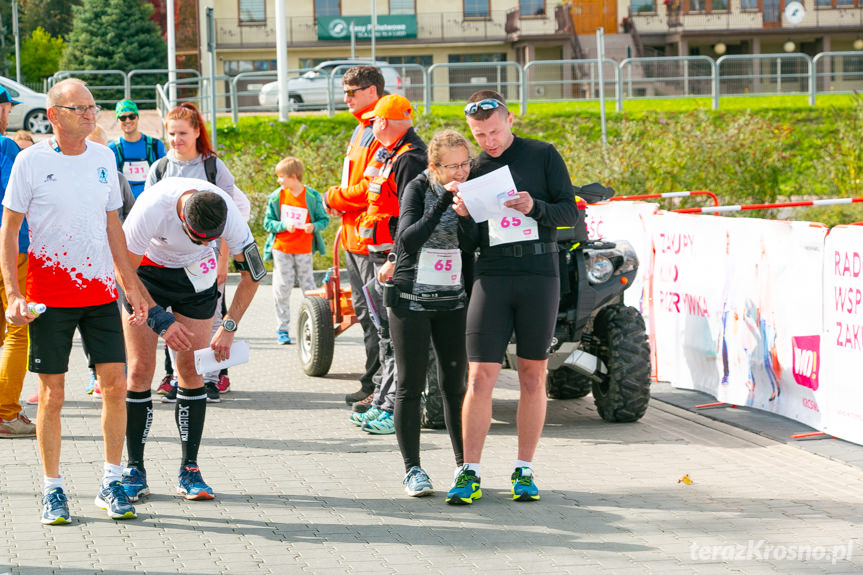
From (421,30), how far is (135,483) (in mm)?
53483

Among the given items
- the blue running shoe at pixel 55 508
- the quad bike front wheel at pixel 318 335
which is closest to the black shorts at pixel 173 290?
the blue running shoe at pixel 55 508

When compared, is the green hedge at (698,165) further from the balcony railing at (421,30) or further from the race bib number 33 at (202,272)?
the balcony railing at (421,30)

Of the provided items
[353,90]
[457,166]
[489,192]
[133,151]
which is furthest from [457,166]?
[133,151]

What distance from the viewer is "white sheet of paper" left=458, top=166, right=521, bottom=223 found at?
5.86m

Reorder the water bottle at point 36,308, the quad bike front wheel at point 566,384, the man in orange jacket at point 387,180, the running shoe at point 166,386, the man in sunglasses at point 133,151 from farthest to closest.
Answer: the man in sunglasses at point 133,151 → the running shoe at point 166,386 → the quad bike front wheel at point 566,384 → the man in orange jacket at point 387,180 → the water bottle at point 36,308

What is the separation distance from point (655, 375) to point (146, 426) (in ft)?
15.9

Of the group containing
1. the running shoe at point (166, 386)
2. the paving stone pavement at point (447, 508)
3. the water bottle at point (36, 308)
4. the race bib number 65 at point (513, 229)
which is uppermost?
the race bib number 65 at point (513, 229)

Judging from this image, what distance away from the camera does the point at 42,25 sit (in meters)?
65.9

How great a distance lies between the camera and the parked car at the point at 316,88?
103 feet

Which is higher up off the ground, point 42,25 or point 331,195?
point 42,25

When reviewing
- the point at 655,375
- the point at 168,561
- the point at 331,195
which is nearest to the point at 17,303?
the point at 168,561

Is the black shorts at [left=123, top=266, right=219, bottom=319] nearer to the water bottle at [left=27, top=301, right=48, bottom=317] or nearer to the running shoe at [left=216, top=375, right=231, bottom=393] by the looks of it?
the water bottle at [left=27, top=301, right=48, bottom=317]

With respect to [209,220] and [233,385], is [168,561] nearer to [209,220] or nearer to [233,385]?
[209,220]

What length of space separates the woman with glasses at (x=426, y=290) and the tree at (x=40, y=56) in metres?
56.2
